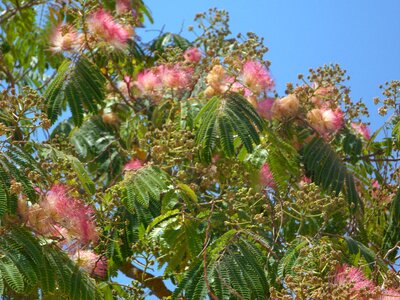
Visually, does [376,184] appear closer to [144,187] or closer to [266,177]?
[266,177]

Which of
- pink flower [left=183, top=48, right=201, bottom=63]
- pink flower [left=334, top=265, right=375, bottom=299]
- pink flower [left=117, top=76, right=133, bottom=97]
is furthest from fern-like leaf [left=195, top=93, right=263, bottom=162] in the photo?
pink flower [left=117, top=76, right=133, bottom=97]

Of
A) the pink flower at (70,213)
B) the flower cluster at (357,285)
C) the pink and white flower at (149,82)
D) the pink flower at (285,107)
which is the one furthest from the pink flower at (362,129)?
the pink flower at (70,213)

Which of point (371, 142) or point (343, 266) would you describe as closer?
point (343, 266)

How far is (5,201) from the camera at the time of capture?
4395 millimetres

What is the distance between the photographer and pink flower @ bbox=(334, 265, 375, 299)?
168 inches

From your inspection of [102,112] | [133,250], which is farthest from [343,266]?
[102,112]

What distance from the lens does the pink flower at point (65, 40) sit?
6301 mm

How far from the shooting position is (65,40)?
6320 millimetres

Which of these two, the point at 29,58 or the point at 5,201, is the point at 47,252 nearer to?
the point at 5,201

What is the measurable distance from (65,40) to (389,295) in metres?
2.64

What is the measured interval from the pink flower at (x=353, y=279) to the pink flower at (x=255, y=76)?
1.61 m

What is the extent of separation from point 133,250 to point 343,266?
1.12 metres

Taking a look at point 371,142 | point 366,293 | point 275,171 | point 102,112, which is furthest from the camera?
point 102,112

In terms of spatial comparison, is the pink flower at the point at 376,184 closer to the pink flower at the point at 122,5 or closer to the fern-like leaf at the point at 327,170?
the fern-like leaf at the point at 327,170
